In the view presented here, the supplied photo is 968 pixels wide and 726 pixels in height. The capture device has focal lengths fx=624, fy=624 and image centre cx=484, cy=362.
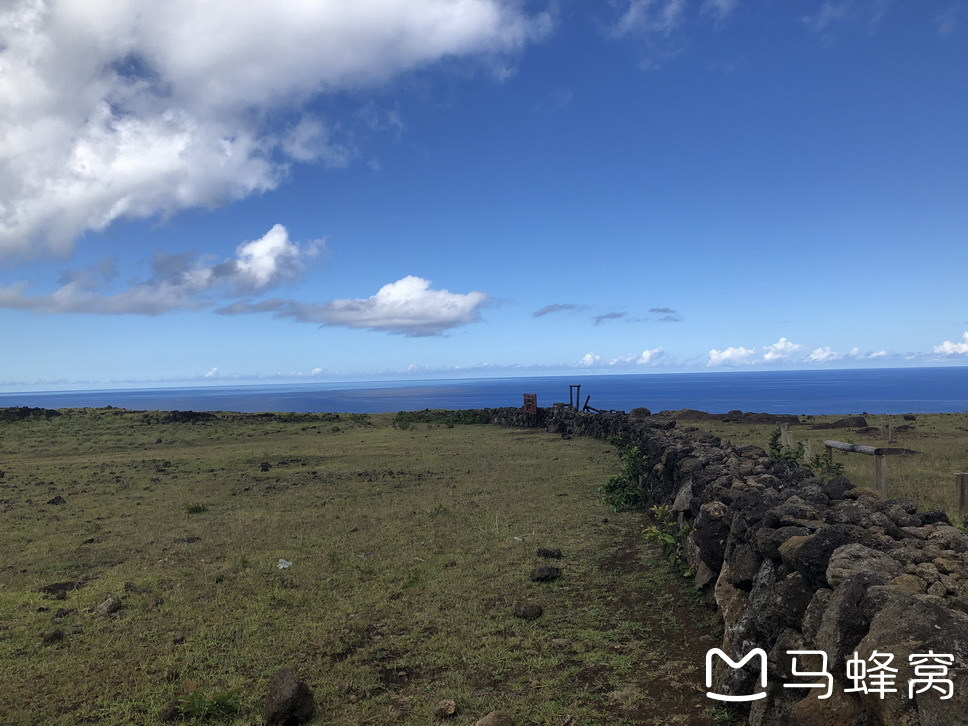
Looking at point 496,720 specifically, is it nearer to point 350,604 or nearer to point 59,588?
point 350,604

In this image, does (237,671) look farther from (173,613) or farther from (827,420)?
(827,420)

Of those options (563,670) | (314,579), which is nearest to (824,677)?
(563,670)

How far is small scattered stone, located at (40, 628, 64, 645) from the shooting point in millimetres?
9234

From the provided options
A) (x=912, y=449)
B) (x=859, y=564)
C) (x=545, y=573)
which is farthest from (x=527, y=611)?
(x=912, y=449)

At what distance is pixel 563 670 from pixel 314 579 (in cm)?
575

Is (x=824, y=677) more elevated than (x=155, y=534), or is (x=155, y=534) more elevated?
(x=824, y=677)

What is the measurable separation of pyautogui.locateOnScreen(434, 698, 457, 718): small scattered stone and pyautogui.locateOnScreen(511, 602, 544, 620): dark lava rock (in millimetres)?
2596

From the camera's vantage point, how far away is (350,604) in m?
10.3

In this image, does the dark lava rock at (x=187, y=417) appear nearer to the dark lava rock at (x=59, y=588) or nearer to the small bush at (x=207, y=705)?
the dark lava rock at (x=59, y=588)

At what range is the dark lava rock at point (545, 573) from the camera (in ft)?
36.2

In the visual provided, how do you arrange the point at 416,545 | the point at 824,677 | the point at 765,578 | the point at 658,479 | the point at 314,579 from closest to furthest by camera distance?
the point at 824,677 < the point at 765,578 < the point at 314,579 < the point at 416,545 < the point at 658,479

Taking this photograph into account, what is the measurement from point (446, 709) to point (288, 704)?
175cm

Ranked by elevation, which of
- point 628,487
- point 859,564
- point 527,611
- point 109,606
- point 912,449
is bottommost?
point 109,606

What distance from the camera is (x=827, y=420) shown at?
43.2 meters
